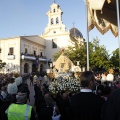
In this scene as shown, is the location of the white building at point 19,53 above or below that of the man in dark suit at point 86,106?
above

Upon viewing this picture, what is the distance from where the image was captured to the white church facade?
148 feet

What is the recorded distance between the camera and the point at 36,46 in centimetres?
5116

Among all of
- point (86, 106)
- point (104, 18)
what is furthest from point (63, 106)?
point (104, 18)

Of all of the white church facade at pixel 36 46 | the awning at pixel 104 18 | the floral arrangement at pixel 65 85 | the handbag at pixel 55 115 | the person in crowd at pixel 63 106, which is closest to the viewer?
the handbag at pixel 55 115

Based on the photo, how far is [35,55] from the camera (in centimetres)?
4997

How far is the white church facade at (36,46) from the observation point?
4512cm

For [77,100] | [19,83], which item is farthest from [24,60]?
[77,100]

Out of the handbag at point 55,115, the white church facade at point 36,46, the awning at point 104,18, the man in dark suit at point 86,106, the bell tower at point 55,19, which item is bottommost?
the handbag at point 55,115

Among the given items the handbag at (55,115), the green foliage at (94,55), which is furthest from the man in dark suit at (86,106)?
the green foliage at (94,55)

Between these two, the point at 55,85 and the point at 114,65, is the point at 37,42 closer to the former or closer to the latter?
the point at 114,65

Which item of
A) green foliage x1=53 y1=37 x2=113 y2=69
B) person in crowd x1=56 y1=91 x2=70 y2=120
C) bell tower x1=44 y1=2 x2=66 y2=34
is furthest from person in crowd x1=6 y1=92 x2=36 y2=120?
bell tower x1=44 y1=2 x2=66 y2=34

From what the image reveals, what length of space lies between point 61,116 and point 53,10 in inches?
1925

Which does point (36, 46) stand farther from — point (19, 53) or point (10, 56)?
point (10, 56)

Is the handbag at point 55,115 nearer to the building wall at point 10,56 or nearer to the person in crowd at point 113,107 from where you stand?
the person in crowd at point 113,107
